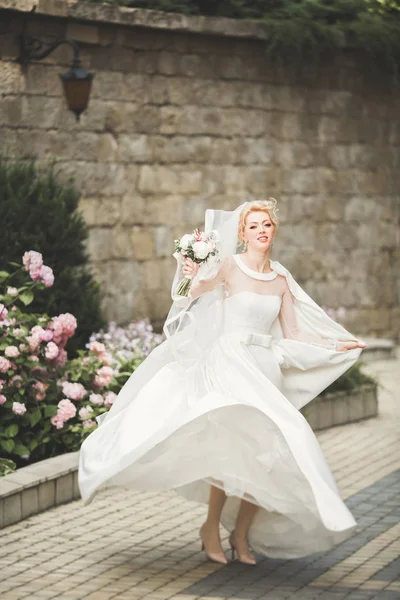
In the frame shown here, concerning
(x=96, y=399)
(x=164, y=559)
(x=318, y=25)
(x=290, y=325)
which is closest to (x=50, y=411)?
(x=96, y=399)

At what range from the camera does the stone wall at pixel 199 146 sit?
12.0 m

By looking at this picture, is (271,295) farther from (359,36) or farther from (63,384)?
(359,36)

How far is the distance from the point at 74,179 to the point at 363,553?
232 inches

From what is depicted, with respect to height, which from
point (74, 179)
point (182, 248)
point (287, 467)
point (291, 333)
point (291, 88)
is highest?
point (291, 88)

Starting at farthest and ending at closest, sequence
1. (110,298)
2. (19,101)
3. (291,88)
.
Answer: (291,88)
(110,298)
(19,101)

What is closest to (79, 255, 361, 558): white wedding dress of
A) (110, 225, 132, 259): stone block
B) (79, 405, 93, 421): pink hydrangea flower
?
(79, 405, 93, 421): pink hydrangea flower

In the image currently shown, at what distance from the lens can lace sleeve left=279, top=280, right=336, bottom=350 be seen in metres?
6.55

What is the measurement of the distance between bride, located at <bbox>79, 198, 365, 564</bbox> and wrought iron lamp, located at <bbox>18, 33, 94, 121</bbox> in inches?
186

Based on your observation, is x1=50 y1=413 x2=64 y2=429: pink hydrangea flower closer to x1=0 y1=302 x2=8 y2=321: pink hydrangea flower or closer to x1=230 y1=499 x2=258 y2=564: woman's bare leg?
x1=0 y1=302 x2=8 y2=321: pink hydrangea flower

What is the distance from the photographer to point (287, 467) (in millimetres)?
5816

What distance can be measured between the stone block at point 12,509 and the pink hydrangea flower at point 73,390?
1.27 metres

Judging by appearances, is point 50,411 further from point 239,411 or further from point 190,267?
point 239,411

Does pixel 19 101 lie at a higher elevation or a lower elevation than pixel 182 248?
higher

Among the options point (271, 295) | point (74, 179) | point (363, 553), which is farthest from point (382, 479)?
point (74, 179)
